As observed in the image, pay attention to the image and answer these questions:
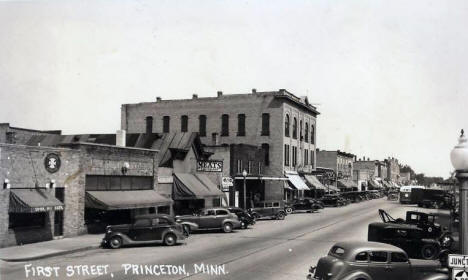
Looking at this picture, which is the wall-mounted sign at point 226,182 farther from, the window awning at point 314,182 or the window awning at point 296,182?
the window awning at point 314,182

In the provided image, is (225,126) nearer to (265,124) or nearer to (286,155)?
(265,124)

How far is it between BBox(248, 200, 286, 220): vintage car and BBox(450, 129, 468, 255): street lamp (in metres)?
28.4

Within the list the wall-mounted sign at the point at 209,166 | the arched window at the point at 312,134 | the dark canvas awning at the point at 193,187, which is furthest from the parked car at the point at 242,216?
the arched window at the point at 312,134

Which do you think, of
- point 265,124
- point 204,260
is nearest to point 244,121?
point 265,124

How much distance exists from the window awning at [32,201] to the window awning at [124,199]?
7.86 ft

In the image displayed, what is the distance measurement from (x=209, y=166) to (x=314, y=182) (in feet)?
97.3

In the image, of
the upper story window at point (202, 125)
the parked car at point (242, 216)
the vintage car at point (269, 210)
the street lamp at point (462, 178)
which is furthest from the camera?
the upper story window at point (202, 125)

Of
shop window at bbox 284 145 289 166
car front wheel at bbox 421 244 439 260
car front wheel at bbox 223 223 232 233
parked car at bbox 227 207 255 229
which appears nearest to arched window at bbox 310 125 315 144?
shop window at bbox 284 145 289 166

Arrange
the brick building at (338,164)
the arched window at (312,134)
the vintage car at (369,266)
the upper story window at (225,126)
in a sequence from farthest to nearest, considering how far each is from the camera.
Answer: the brick building at (338,164) → the arched window at (312,134) → the upper story window at (225,126) → the vintage car at (369,266)

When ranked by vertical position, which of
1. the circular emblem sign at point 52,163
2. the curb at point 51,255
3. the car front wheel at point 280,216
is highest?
the circular emblem sign at point 52,163

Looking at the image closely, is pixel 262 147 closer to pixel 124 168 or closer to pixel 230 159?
pixel 230 159

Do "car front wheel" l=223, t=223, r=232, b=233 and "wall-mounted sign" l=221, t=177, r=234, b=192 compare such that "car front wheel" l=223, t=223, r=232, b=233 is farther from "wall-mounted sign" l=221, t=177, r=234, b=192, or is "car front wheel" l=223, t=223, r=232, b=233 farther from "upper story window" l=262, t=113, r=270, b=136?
"upper story window" l=262, t=113, r=270, b=136

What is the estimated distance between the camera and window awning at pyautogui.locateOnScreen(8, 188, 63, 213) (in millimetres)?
21156

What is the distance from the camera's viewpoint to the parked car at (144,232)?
854 inches
